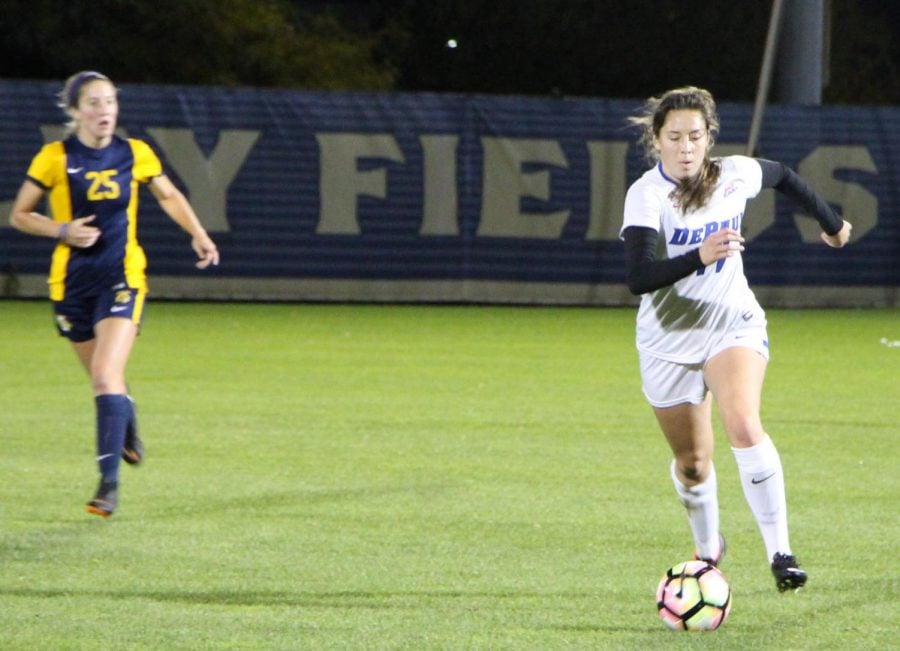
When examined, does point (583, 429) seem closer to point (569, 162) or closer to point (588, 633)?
point (588, 633)

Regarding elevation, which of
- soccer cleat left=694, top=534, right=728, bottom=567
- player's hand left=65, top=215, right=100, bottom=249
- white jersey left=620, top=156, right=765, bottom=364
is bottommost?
soccer cleat left=694, top=534, right=728, bottom=567

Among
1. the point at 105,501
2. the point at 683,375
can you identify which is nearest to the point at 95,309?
the point at 105,501

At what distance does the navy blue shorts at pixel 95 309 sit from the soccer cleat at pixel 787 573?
3.50 m

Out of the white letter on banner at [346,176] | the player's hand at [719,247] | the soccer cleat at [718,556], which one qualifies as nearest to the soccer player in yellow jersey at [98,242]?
the soccer cleat at [718,556]

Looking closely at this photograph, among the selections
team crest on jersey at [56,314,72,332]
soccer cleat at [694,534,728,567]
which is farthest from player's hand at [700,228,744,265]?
team crest on jersey at [56,314,72,332]

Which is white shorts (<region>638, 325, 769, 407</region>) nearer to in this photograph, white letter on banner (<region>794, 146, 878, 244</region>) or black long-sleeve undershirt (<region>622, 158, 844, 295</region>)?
black long-sleeve undershirt (<region>622, 158, 844, 295</region>)

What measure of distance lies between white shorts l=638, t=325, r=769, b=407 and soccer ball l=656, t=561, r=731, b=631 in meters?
0.68

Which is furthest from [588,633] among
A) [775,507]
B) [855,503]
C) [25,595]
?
[855,503]

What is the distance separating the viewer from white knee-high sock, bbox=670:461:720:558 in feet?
22.2

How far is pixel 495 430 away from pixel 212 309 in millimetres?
10040

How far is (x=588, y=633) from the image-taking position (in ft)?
20.0

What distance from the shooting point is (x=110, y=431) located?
8258 millimetres

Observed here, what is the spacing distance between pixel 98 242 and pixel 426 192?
13.2 m

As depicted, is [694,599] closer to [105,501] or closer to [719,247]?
[719,247]
